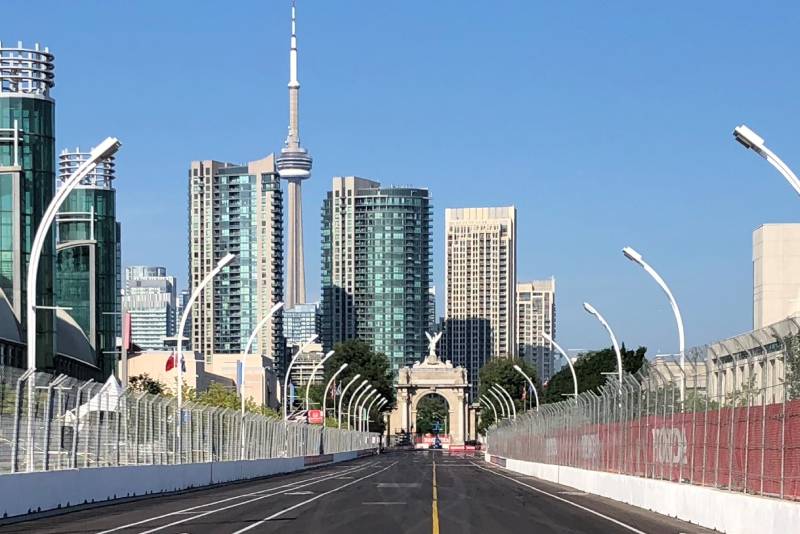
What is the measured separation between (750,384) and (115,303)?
4365 inches

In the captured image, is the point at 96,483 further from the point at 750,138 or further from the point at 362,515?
the point at 750,138

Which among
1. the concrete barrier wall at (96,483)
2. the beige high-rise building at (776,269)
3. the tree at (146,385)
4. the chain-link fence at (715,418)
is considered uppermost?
→ the beige high-rise building at (776,269)

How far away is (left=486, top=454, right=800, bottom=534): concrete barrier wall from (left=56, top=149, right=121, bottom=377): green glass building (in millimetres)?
75191

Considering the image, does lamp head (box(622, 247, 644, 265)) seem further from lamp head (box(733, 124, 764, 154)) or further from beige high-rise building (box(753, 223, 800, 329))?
beige high-rise building (box(753, 223, 800, 329))

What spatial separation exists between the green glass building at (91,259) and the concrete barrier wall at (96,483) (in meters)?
59.0

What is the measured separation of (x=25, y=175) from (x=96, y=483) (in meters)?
53.5

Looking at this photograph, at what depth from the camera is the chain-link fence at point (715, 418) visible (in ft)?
76.4

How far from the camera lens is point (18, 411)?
31109 mm

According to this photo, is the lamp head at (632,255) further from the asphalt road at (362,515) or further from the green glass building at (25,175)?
the green glass building at (25,175)

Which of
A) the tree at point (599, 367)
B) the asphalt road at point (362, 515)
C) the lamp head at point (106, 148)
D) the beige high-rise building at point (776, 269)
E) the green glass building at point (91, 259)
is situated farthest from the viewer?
the tree at point (599, 367)

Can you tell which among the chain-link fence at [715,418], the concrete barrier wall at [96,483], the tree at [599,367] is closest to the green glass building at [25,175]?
the concrete barrier wall at [96,483]

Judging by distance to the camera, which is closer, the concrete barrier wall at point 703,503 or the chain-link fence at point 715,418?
the concrete barrier wall at point 703,503

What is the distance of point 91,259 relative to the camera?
112500 millimetres

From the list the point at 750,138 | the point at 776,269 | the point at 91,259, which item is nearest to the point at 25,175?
the point at 91,259
